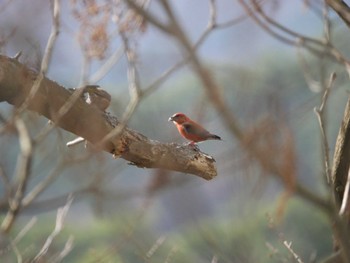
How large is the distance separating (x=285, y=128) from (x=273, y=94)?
0.19 metres

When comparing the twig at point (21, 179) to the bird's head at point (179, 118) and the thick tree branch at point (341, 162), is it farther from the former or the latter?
the bird's head at point (179, 118)

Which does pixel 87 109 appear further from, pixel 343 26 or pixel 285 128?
pixel 285 128

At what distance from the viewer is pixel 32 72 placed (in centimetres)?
220

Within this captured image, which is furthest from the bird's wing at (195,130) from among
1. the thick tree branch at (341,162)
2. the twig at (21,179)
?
the twig at (21,179)

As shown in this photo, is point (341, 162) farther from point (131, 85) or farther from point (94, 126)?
point (131, 85)

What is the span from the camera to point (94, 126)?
231 cm

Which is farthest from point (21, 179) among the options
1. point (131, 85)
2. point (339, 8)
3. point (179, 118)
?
point (179, 118)

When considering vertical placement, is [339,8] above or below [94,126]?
above

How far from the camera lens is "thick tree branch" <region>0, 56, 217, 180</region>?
7.21ft

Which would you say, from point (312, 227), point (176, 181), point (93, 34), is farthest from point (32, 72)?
point (312, 227)

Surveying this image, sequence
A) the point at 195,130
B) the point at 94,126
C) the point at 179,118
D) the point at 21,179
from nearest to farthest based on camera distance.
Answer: the point at 21,179
the point at 94,126
the point at 195,130
the point at 179,118

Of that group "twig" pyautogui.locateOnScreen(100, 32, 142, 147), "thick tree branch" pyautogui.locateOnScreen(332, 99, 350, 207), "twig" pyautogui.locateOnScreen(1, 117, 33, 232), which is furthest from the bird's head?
"twig" pyautogui.locateOnScreen(1, 117, 33, 232)

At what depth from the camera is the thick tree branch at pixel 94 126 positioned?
2.20 meters

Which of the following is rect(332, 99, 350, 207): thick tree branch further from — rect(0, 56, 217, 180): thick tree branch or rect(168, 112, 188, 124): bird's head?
rect(168, 112, 188, 124): bird's head
